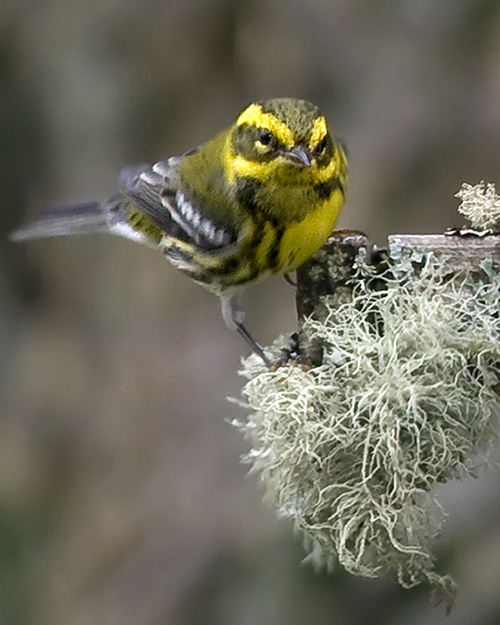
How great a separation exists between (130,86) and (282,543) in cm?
208

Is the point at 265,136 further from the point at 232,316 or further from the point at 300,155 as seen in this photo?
the point at 232,316

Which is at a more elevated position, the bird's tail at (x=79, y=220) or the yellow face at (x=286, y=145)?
the bird's tail at (x=79, y=220)

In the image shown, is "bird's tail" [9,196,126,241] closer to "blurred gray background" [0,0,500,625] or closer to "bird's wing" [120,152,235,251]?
"bird's wing" [120,152,235,251]

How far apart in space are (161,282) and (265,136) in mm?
2603

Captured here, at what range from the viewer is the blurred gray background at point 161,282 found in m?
4.06

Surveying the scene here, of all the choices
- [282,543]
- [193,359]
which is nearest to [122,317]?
[193,359]

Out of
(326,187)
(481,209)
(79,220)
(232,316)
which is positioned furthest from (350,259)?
(79,220)

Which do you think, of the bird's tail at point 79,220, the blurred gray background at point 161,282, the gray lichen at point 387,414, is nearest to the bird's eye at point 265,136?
the gray lichen at point 387,414

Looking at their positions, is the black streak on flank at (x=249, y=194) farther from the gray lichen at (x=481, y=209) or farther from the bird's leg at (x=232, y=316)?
the gray lichen at (x=481, y=209)

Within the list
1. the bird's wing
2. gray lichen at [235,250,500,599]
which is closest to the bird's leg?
the bird's wing

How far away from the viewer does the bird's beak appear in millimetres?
2230

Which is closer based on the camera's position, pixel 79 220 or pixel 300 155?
pixel 300 155

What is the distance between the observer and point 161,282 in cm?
485

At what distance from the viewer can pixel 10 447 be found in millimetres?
4934
